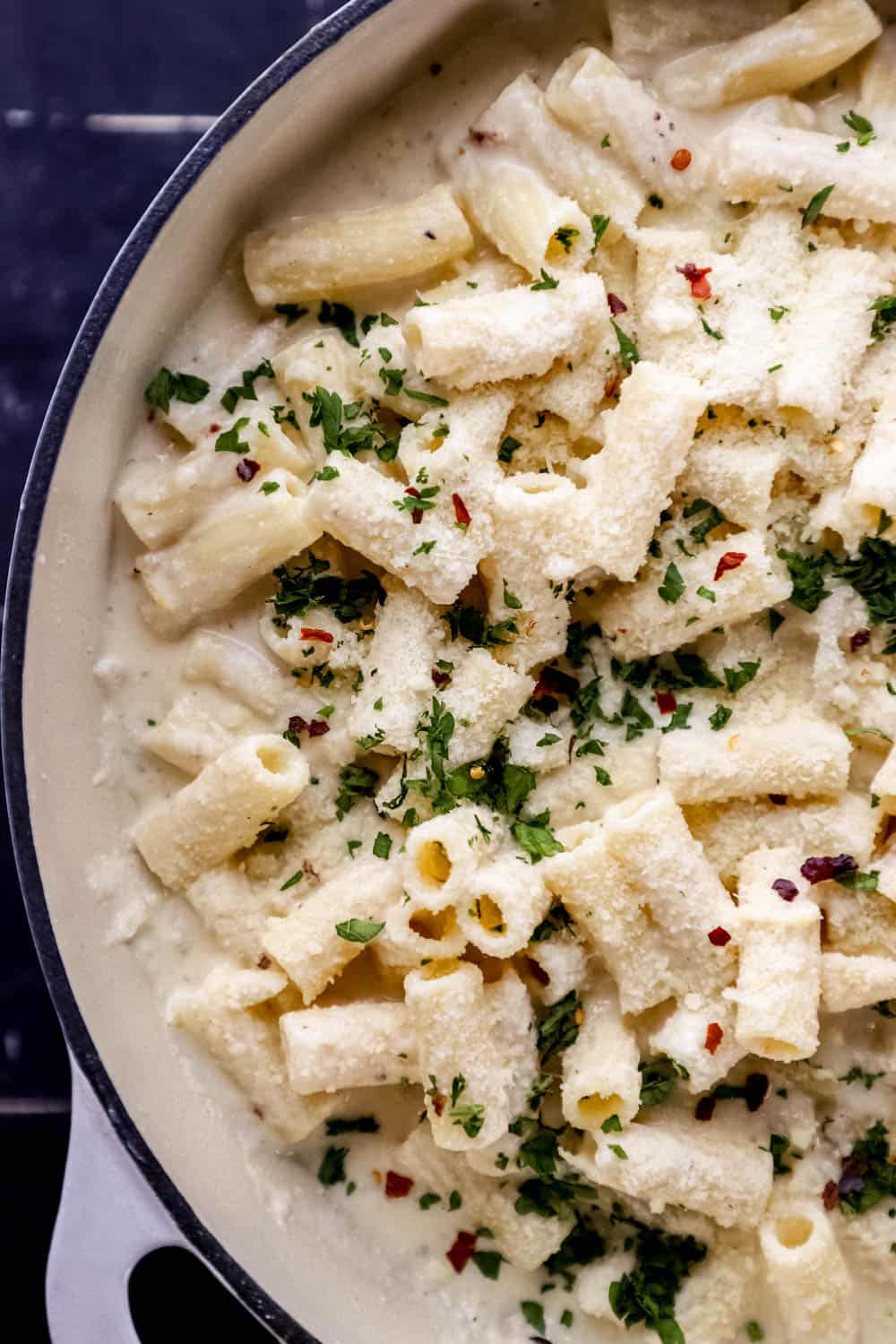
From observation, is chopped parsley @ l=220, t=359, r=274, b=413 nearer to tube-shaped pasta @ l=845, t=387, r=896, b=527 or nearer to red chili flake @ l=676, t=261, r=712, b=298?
red chili flake @ l=676, t=261, r=712, b=298

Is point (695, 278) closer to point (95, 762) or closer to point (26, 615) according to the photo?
point (26, 615)

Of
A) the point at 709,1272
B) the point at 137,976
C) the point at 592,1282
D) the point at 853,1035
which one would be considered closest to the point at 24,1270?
the point at 137,976

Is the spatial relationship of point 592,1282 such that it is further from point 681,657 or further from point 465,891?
point 681,657

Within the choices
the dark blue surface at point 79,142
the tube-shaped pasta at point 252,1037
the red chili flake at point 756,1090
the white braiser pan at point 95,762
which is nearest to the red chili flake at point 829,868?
the red chili flake at point 756,1090

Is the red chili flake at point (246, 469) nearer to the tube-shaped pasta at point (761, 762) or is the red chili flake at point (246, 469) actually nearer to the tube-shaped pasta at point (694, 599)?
the tube-shaped pasta at point (694, 599)

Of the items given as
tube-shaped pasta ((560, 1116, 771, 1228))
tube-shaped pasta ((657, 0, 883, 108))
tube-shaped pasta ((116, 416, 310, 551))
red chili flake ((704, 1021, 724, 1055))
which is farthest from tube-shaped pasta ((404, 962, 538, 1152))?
tube-shaped pasta ((657, 0, 883, 108))

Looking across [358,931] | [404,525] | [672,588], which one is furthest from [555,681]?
[358,931]
